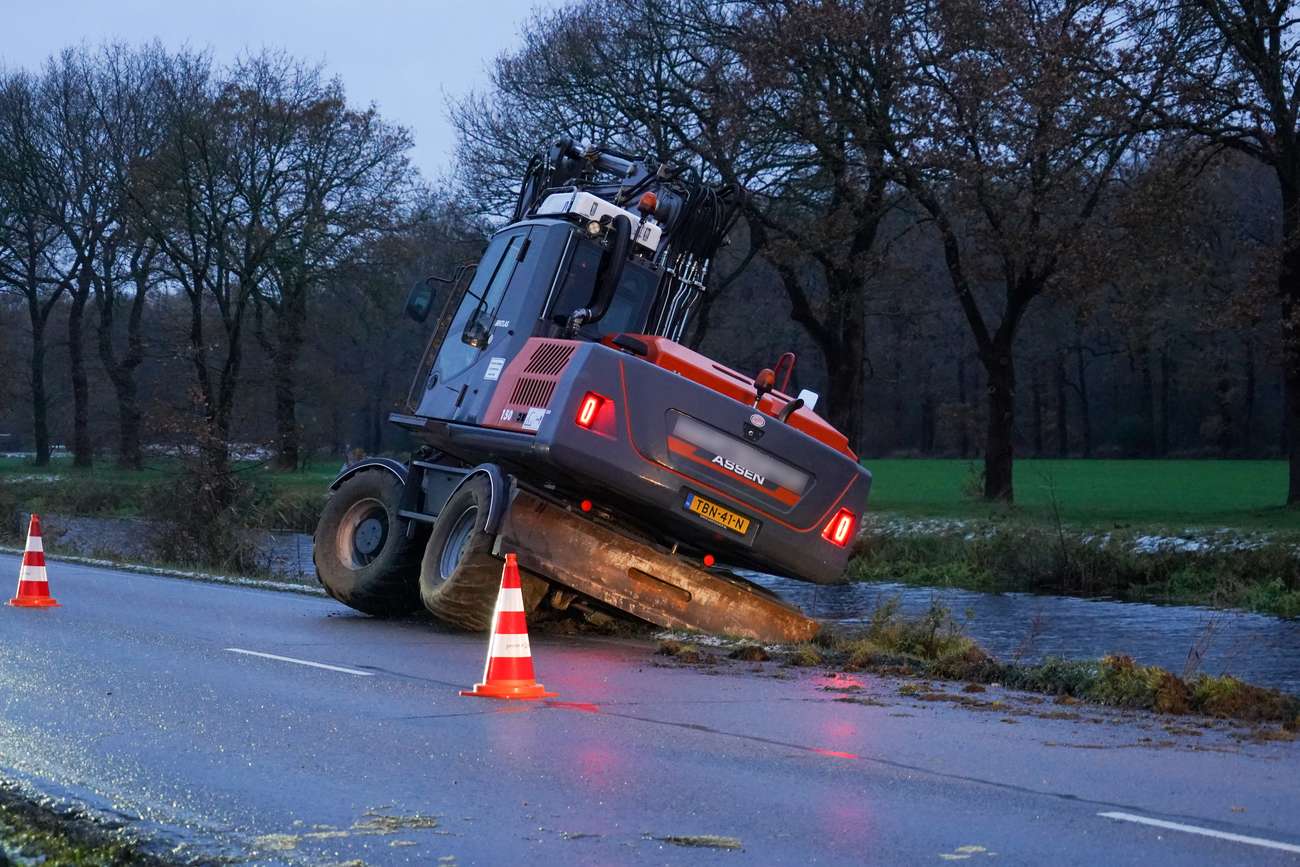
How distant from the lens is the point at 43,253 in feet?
195

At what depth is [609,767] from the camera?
24.7ft

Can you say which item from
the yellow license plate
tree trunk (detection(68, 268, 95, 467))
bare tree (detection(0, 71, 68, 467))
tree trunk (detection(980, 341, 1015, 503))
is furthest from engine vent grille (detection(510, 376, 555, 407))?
tree trunk (detection(68, 268, 95, 467))

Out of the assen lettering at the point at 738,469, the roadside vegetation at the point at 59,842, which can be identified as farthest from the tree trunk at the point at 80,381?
the roadside vegetation at the point at 59,842

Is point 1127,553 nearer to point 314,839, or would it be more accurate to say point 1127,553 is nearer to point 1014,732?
point 1014,732

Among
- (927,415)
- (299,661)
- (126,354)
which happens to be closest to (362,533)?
(299,661)

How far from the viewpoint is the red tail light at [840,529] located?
1270 cm

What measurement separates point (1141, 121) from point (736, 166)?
9781 mm

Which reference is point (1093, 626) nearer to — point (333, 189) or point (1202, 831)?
point (1202, 831)

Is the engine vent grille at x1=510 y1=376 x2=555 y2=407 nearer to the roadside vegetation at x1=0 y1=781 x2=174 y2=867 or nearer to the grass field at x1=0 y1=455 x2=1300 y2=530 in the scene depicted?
the roadside vegetation at x1=0 y1=781 x2=174 y2=867

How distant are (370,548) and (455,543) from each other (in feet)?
8.89

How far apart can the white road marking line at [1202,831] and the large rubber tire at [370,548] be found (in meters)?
9.67

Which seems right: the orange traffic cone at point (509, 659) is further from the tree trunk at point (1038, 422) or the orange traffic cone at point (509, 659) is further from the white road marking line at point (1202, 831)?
the tree trunk at point (1038, 422)

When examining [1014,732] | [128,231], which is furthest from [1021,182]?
[128,231]

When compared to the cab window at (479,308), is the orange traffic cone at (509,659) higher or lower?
lower
